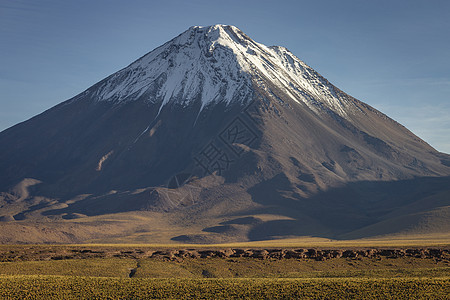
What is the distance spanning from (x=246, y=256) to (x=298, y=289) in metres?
25.5

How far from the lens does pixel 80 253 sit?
69000 mm

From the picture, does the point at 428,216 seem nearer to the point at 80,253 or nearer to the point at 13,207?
the point at 80,253

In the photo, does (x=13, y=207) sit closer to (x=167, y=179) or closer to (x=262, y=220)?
(x=167, y=179)

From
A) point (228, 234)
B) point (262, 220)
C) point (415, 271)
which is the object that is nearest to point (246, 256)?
point (415, 271)

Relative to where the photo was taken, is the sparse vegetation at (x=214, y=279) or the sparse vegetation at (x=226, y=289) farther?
the sparse vegetation at (x=214, y=279)

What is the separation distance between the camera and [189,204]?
17825 cm

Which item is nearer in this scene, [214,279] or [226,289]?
[226,289]

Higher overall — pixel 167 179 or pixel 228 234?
pixel 167 179

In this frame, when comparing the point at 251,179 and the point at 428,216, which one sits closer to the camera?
the point at 428,216

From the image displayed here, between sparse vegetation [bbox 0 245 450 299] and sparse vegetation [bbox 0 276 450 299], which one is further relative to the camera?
sparse vegetation [bbox 0 245 450 299]

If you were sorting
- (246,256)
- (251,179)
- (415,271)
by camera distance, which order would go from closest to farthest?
1. (415,271)
2. (246,256)
3. (251,179)

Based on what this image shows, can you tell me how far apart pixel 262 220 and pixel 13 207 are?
333 ft

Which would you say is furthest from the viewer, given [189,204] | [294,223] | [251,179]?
[251,179]

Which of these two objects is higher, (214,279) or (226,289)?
(226,289)
